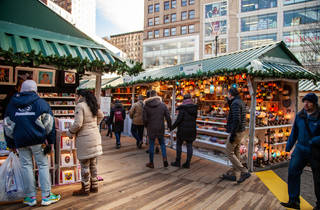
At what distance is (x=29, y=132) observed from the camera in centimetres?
294

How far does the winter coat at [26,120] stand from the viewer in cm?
294

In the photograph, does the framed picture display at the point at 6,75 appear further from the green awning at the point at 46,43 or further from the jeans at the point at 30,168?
the jeans at the point at 30,168

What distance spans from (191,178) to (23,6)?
204 inches

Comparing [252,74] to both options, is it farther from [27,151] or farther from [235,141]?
[27,151]

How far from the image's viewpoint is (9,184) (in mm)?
3076

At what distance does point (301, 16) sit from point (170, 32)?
1997 cm

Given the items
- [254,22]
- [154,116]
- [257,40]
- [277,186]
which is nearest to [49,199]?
[154,116]

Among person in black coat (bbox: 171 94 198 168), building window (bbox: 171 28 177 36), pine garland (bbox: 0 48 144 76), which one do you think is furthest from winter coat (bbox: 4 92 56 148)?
building window (bbox: 171 28 177 36)

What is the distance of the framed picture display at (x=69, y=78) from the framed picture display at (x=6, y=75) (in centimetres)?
117

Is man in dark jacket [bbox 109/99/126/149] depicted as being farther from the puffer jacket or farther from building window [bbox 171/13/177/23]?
building window [bbox 171/13/177/23]

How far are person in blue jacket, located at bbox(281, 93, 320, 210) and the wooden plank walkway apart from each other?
447mm

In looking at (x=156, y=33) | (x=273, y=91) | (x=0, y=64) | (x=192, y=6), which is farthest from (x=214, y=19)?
(x=0, y=64)

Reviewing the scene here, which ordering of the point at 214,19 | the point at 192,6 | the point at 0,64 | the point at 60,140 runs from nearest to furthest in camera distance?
the point at 60,140 → the point at 0,64 → the point at 214,19 → the point at 192,6

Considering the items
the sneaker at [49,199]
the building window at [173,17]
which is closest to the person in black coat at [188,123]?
the sneaker at [49,199]
